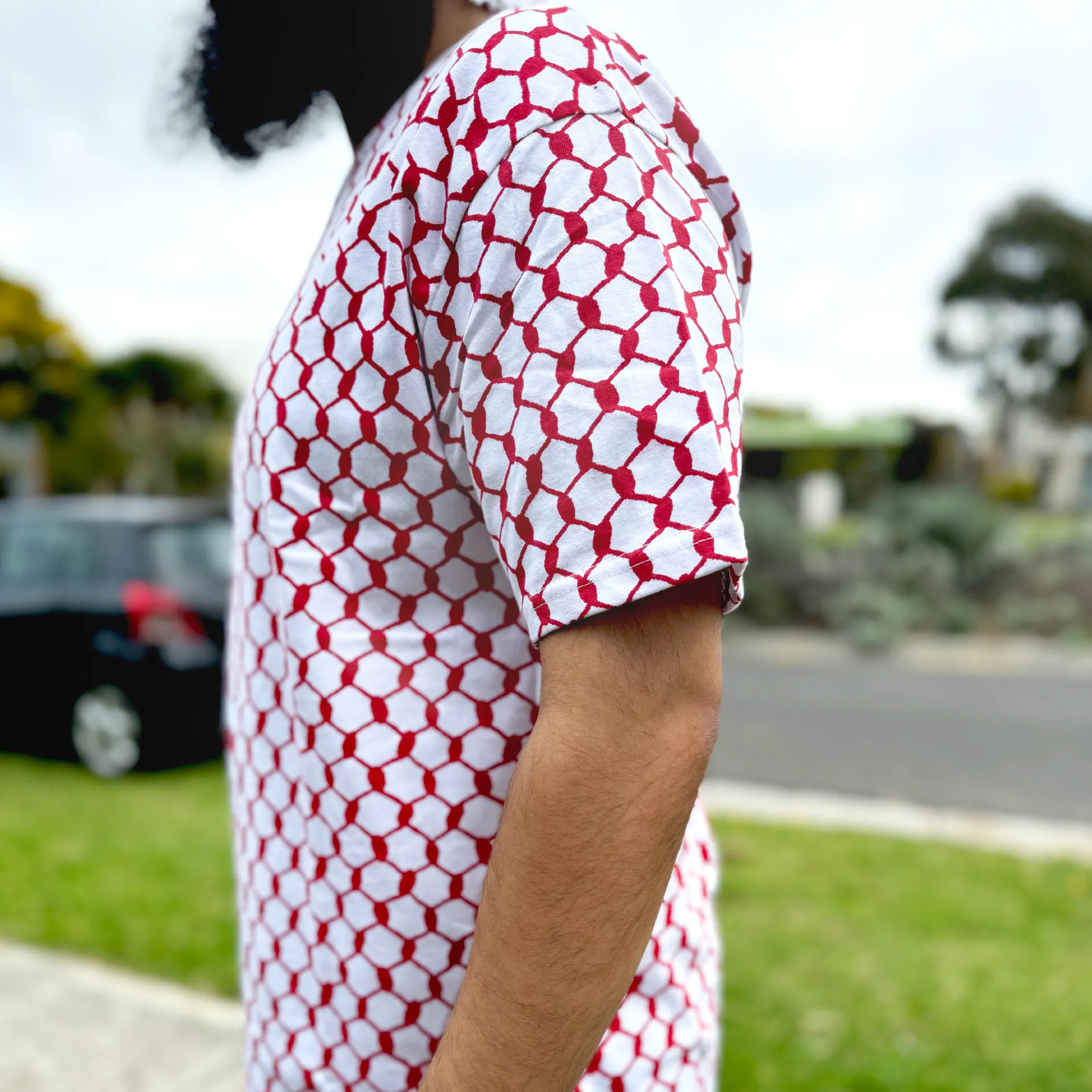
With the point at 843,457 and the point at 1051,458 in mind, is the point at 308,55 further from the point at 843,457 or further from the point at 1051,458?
the point at 1051,458

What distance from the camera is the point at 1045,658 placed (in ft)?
38.6

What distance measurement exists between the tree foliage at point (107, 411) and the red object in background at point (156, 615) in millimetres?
24582

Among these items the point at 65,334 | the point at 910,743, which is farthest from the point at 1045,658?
the point at 65,334

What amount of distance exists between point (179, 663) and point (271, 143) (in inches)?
224

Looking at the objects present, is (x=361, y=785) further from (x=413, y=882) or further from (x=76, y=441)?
(x=76, y=441)

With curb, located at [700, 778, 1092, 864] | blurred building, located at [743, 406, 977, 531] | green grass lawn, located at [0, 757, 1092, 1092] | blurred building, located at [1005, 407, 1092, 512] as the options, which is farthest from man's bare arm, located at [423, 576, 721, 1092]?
blurred building, located at [1005, 407, 1092, 512]

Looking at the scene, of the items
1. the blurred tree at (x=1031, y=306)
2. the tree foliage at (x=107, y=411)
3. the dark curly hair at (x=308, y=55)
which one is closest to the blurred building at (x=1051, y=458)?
the blurred tree at (x=1031, y=306)

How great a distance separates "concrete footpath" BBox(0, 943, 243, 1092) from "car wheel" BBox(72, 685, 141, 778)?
9.63ft

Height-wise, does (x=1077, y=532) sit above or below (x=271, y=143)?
below

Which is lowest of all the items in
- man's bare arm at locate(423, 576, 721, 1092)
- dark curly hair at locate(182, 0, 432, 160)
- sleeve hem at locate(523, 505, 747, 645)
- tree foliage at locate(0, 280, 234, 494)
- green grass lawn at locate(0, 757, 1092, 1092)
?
green grass lawn at locate(0, 757, 1092, 1092)

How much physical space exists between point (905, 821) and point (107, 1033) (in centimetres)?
385

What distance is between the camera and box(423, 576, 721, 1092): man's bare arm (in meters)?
0.68

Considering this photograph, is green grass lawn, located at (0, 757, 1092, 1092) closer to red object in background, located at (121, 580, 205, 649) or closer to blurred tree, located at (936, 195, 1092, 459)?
red object in background, located at (121, 580, 205, 649)

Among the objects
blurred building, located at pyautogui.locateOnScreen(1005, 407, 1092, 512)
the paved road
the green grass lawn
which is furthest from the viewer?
blurred building, located at pyautogui.locateOnScreen(1005, 407, 1092, 512)
